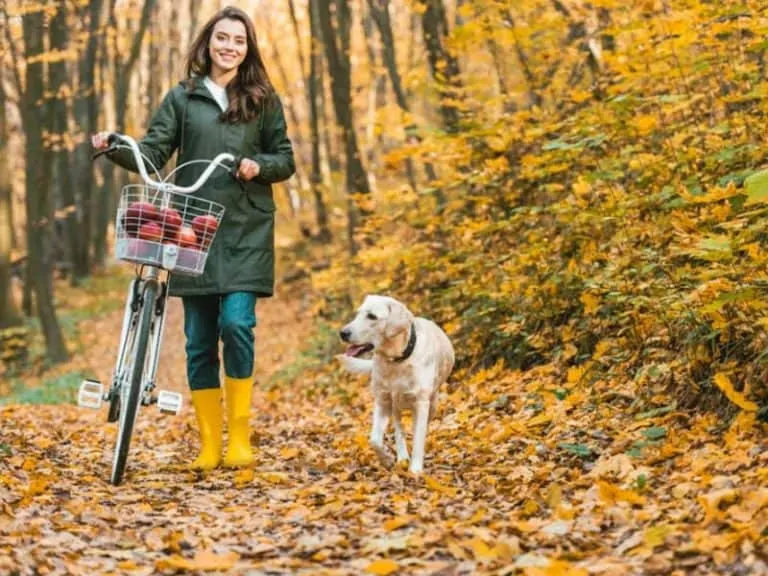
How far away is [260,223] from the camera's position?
605 centimetres

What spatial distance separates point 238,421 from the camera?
6.16m

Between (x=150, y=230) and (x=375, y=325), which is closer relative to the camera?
(x=150, y=230)

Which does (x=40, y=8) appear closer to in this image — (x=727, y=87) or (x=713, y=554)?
(x=727, y=87)

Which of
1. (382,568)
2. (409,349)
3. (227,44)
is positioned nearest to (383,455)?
(409,349)

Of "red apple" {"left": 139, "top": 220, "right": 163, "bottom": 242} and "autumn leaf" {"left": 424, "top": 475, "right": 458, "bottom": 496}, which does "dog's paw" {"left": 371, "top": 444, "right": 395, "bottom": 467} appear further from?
"red apple" {"left": 139, "top": 220, "right": 163, "bottom": 242}

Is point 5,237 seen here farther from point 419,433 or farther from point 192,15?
point 192,15

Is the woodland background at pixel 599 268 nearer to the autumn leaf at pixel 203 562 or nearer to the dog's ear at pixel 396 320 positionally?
the autumn leaf at pixel 203 562

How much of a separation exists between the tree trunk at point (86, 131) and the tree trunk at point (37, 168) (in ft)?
9.22

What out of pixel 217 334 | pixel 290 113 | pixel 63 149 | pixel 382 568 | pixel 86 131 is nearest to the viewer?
pixel 382 568

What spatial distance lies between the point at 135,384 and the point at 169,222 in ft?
2.89

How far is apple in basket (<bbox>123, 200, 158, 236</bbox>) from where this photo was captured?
207 inches

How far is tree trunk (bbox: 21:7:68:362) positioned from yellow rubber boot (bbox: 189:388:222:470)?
10.4m

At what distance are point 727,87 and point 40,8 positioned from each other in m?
9.59

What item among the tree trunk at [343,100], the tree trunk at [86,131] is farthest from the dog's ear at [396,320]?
the tree trunk at [86,131]
